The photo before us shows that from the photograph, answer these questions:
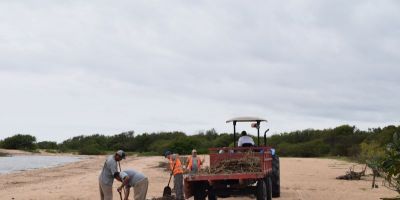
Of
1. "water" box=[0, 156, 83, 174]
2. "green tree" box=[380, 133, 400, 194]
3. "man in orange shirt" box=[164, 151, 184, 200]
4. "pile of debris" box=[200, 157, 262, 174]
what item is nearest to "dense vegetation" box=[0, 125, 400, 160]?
"water" box=[0, 156, 83, 174]

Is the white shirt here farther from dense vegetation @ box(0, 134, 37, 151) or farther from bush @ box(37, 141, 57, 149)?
bush @ box(37, 141, 57, 149)

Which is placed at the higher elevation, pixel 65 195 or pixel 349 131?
pixel 349 131

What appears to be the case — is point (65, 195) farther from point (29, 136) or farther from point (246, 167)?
point (29, 136)

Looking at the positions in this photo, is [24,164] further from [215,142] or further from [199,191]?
[199,191]

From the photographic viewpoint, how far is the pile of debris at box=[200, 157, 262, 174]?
537 inches

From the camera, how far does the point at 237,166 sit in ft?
45.4

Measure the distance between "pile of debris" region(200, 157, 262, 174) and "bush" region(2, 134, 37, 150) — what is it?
269ft

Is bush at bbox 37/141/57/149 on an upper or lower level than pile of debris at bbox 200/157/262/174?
upper

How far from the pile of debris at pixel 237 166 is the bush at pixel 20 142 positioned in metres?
81.9

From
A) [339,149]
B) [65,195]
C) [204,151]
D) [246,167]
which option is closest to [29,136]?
[204,151]

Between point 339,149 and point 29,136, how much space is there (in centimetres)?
5175

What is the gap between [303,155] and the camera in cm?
6216

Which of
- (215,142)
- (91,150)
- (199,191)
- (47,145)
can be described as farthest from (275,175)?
(47,145)

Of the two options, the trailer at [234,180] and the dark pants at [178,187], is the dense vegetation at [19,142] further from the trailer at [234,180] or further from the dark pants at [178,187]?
the trailer at [234,180]
